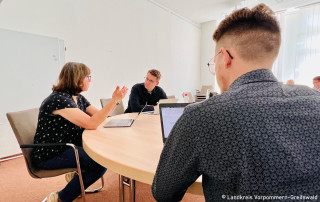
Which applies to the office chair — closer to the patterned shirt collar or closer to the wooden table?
the wooden table

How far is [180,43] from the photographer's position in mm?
5699

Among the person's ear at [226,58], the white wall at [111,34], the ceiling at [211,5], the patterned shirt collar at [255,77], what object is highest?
the ceiling at [211,5]

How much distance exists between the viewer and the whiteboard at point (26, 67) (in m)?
2.38

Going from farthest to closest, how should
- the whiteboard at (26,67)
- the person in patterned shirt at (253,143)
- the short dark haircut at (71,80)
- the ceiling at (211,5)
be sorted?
the ceiling at (211,5) < the whiteboard at (26,67) < the short dark haircut at (71,80) < the person in patterned shirt at (253,143)

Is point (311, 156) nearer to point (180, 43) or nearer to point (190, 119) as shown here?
point (190, 119)

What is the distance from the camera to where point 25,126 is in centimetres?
135

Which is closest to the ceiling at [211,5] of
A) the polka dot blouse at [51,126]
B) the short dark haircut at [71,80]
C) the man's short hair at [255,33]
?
the short dark haircut at [71,80]

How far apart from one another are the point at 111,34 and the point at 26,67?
66.8 inches

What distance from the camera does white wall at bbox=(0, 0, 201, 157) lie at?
2.68 m

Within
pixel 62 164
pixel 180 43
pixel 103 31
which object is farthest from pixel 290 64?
pixel 62 164

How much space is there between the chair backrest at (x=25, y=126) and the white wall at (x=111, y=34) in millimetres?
1547

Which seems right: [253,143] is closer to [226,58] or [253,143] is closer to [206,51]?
[226,58]

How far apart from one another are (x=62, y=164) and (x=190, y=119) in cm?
123

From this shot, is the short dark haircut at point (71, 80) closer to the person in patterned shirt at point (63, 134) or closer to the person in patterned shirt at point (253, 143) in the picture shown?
the person in patterned shirt at point (63, 134)
